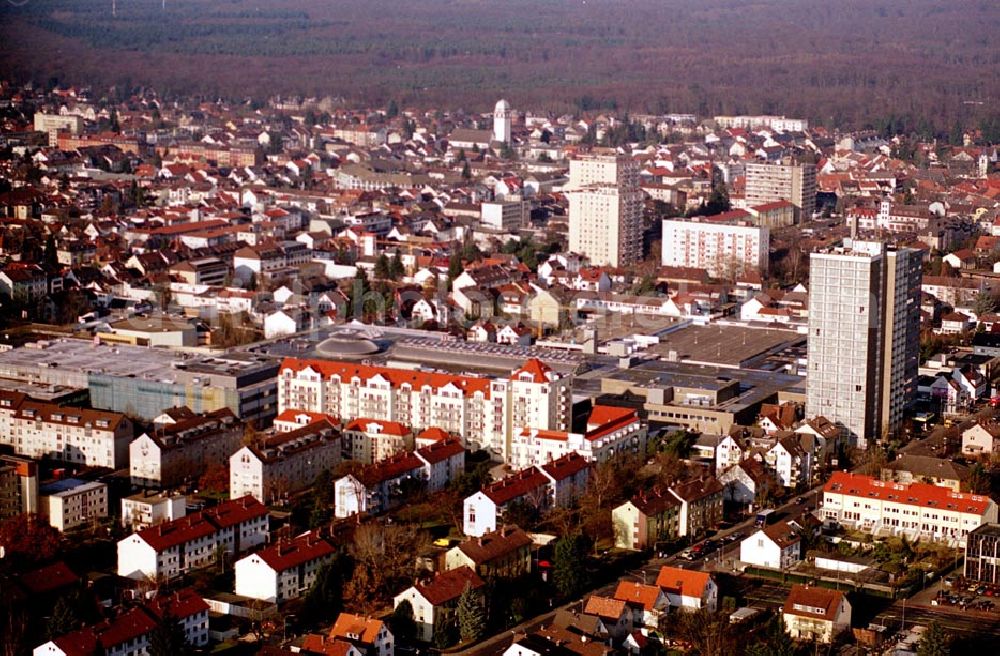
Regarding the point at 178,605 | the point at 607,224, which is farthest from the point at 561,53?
the point at 178,605

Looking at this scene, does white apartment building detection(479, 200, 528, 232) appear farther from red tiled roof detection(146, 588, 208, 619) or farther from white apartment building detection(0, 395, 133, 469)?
red tiled roof detection(146, 588, 208, 619)

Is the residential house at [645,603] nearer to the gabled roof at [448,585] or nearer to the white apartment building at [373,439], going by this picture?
the gabled roof at [448,585]

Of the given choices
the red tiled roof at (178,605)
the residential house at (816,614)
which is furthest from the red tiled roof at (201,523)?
the residential house at (816,614)

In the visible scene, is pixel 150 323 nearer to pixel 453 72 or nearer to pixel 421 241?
pixel 421 241

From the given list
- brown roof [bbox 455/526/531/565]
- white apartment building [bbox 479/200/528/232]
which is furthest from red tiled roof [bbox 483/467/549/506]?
white apartment building [bbox 479/200/528/232]

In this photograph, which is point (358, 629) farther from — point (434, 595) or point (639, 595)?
point (639, 595)

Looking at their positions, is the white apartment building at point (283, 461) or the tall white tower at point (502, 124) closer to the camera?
the white apartment building at point (283, 461)

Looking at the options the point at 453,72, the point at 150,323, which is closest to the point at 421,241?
the point at 150,323
